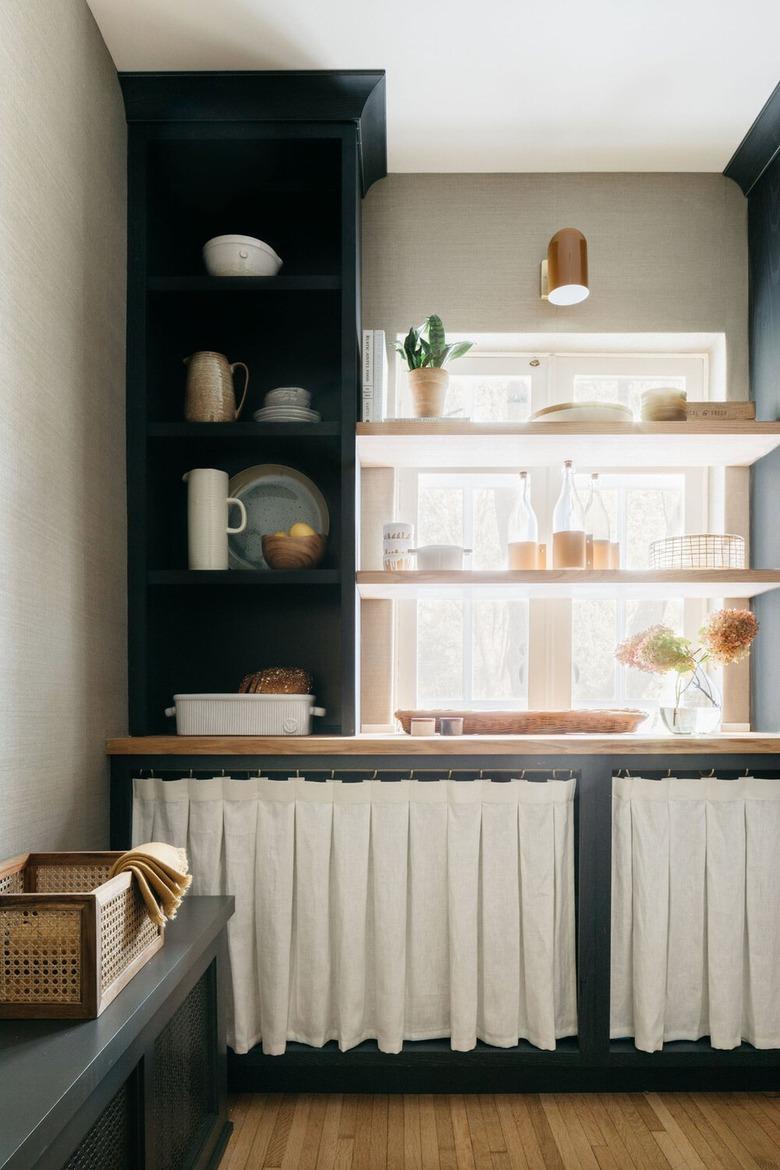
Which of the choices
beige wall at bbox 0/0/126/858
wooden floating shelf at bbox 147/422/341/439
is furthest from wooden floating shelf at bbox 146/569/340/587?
wooden floating shelf at bbox 147/422/341/439

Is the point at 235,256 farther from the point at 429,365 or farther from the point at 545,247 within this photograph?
the point at 545,247

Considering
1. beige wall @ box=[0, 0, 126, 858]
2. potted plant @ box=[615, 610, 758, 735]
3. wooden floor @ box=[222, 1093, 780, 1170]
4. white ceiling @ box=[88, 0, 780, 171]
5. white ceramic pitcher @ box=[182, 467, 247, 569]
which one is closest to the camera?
beige wall @ box=[0, 0, 126, 858]

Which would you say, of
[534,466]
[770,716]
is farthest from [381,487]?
[770,716]

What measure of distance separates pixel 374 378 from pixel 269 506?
483mm

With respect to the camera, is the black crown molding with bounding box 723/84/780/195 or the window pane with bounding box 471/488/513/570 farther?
the window pane with bounding box 471/488/513/570

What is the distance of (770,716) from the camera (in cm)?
238

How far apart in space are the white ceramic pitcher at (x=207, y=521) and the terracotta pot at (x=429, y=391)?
578mm

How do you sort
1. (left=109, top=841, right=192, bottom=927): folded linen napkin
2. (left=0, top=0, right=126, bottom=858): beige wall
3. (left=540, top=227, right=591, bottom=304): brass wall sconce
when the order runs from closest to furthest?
(left=109, top=841, right=192, bottom=927): folded linen napkin, (left=0, top=0, right=126, bottom=858): beige wall, (left=540, top=227, right=591, bottom=304): brass wall sconce

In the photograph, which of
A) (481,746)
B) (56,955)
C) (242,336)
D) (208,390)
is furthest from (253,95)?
(56,955)

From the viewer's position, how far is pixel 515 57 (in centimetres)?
208

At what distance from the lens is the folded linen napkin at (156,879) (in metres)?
1.44

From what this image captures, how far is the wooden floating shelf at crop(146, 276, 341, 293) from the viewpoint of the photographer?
7.20ft

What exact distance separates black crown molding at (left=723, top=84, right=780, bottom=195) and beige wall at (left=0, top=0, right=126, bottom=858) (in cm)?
175

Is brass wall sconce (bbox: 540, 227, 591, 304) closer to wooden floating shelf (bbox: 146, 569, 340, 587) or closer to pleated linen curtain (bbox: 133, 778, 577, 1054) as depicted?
wooden floating shelf (bbox: 146, 569, 340, 587)
